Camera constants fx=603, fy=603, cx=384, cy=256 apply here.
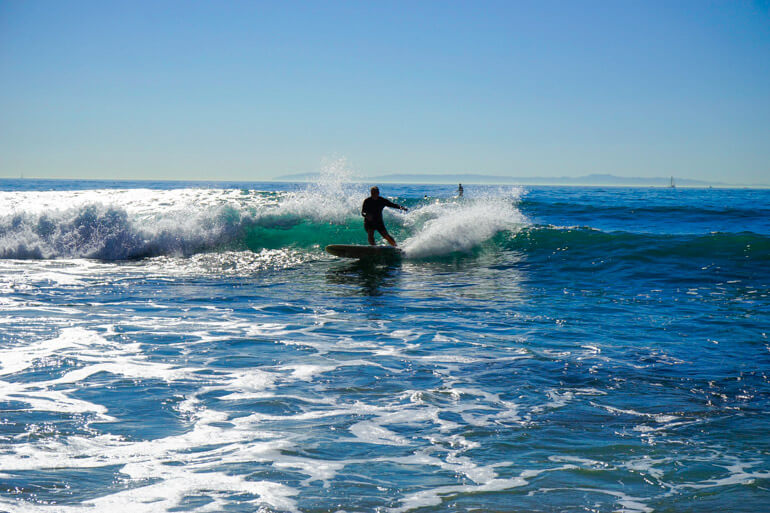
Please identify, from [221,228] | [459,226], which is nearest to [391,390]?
[459,226]

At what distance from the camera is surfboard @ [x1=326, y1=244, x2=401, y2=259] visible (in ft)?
54.6

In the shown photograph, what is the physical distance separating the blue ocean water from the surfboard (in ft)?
6.13

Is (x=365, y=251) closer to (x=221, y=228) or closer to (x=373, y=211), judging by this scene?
(x=373, y=211)

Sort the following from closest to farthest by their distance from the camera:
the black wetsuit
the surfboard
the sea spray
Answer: the surfboard, the black wetsuit, the sea spray

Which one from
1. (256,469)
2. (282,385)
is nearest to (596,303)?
(282,385)

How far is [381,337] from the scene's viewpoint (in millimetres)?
8195

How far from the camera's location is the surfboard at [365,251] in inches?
656

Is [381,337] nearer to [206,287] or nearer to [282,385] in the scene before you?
[282,385]

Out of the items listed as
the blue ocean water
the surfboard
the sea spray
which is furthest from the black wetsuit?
the blue ocean water

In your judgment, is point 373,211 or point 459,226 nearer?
point 373,211

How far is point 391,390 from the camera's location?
588 cm

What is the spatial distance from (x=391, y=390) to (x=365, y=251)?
432 inches

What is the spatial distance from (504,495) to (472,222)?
16.1m

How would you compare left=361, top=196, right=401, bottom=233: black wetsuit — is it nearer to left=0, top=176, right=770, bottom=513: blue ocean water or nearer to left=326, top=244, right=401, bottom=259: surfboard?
left=326, top=244, right=401, bottom=259: surfboard
